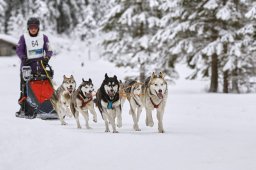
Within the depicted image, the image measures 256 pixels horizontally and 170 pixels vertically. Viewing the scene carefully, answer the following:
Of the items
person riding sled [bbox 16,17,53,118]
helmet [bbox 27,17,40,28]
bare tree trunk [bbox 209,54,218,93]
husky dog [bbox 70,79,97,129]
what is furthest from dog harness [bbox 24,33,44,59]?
bare tree trunk [bbox 209,54,218,93]

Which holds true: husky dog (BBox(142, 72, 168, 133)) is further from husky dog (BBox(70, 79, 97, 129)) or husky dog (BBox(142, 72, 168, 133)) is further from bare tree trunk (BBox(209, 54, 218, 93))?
bare tree trunk (BBox(209, 54, 218, 93))

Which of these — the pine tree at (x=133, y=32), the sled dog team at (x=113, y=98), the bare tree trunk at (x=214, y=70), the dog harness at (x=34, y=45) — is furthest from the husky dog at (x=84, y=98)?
the pine tree at (x=133, y=32)

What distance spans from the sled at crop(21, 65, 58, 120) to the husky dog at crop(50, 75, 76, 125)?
184mm

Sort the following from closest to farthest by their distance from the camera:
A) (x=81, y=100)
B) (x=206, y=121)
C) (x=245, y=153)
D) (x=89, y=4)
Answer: (x=245, y=153) → (x=81, y=100) → (x=206, y=121) → (x=89, y=4)

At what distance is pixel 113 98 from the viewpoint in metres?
9.40

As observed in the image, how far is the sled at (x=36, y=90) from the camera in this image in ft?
37.6

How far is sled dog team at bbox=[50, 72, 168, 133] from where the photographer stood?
9445mm

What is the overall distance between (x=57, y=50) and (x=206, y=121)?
64089mm

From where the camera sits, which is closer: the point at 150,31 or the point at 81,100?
the point at 81,100

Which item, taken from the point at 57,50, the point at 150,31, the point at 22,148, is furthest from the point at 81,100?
the point at 57,50

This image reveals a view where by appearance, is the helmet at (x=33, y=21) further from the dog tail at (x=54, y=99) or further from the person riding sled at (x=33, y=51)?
the dog tail at (x=54, y=99)

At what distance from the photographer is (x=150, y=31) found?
29.2 m

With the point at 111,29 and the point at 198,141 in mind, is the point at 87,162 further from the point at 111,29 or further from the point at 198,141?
the point at 111,29

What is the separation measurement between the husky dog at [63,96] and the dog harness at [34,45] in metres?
0.99
